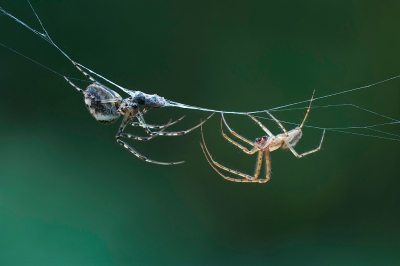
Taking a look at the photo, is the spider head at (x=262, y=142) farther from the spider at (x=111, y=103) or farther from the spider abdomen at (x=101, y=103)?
the spider abdomen at (x=101, y=103)

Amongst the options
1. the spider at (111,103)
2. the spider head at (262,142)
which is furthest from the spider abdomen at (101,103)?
the spider head at (262,142)

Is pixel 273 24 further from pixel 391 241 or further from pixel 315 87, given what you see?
pixel 391 241

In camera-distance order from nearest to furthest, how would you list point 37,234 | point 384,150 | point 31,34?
point 37,234 → point 31,34 → point 384,150

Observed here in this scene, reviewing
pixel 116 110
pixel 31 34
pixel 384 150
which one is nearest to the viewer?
pixel 116 110

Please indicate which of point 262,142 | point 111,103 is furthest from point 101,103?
point 262,142

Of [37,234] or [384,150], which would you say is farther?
[384,150]

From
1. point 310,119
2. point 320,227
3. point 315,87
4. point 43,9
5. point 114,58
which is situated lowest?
point 320,227

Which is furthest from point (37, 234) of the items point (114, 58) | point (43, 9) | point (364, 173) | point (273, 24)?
point (364, 173)
